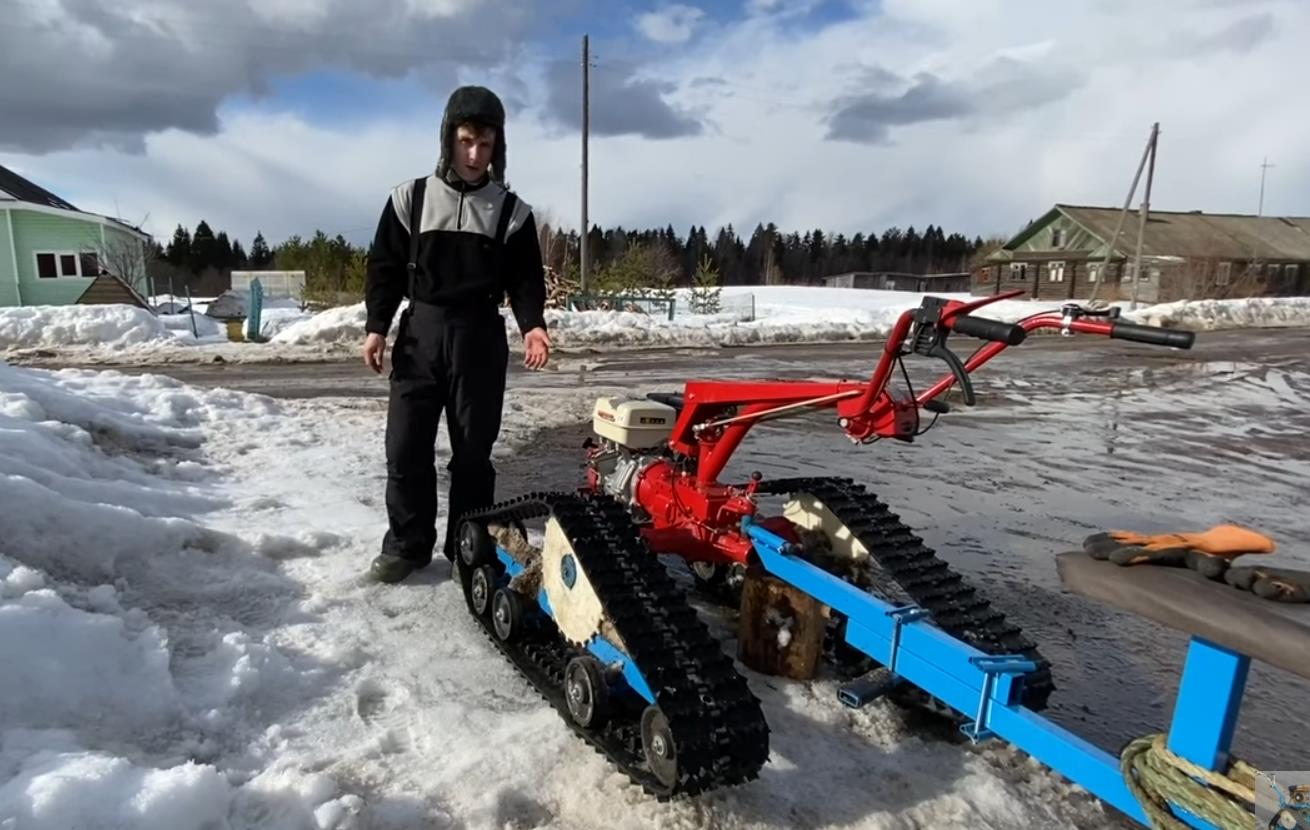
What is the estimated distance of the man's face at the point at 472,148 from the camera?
391 centimetres

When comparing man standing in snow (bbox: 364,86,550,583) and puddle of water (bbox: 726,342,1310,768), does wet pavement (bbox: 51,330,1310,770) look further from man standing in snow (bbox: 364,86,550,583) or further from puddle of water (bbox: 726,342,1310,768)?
man standing in snow (bbox: 364,86,550,583)

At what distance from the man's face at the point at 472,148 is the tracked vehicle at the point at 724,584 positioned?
1.26 m

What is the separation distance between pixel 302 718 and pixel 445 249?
2.13 m

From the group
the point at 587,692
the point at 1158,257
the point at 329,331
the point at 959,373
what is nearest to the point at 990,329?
the point at 959,373

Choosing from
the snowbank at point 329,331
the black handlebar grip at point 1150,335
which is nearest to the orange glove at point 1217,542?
the black handlebar grip at point 1150,335

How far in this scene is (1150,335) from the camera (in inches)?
96.4

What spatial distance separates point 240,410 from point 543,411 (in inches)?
117

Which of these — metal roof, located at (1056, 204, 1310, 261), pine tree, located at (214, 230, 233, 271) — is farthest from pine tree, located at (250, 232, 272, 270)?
metal roof, located at (1056, 204, 1310, 261)

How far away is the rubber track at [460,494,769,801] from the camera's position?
8.01ft

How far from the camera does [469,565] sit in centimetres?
388

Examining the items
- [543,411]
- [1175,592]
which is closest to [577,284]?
[543,411]

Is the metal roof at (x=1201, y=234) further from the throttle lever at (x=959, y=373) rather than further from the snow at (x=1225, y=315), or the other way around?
the throttle lever at (x=959, y=373)

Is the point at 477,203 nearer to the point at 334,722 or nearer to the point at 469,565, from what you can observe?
the point at 469,565

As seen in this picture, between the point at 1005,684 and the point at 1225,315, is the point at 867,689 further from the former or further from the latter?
the point at 1225,315
